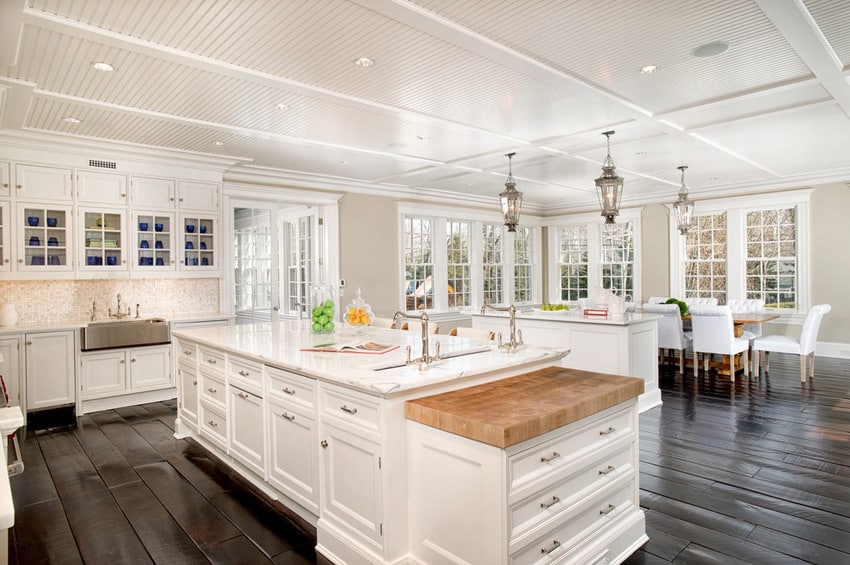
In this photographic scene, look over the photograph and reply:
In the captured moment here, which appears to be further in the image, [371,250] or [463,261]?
[463,261]

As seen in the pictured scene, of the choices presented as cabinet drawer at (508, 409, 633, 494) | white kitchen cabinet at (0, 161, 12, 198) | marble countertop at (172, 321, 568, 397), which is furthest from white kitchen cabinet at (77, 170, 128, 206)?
cabinet drawer at (508, 409, 633, 494)

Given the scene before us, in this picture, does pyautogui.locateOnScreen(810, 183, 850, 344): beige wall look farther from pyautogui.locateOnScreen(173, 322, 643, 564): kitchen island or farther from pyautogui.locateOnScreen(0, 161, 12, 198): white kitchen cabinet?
pyautogui.locateOnScreen(0, 161, 12, 198): white kitchen cabinet

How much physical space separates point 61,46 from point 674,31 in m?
3.61

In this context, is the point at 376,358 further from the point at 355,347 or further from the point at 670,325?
the point at 670,325

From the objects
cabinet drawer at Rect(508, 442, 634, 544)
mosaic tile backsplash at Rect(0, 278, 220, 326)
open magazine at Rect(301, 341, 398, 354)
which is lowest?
cabinet drawer at Rect(508, 442, 634, 544)

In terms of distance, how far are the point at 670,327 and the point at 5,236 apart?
746cm

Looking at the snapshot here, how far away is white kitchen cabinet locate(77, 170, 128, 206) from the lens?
5.16 m

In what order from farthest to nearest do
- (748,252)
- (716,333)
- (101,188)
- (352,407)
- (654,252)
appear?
(654,252) < (748,252) < (716,333) < (101,188) < (352,407)

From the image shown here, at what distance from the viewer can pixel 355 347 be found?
3.12 m

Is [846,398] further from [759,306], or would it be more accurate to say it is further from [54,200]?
[54,200]

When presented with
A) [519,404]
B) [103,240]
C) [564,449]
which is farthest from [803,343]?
[103,240]

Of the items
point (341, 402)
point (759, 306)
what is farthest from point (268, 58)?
point (759, 306)

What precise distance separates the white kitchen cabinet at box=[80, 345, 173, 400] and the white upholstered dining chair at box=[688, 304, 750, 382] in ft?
Answer: 20.2

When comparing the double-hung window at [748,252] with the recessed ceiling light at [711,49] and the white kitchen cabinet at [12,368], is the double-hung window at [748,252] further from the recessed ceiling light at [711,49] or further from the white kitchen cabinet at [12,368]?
the white kitchen cabinet at [12,368]
